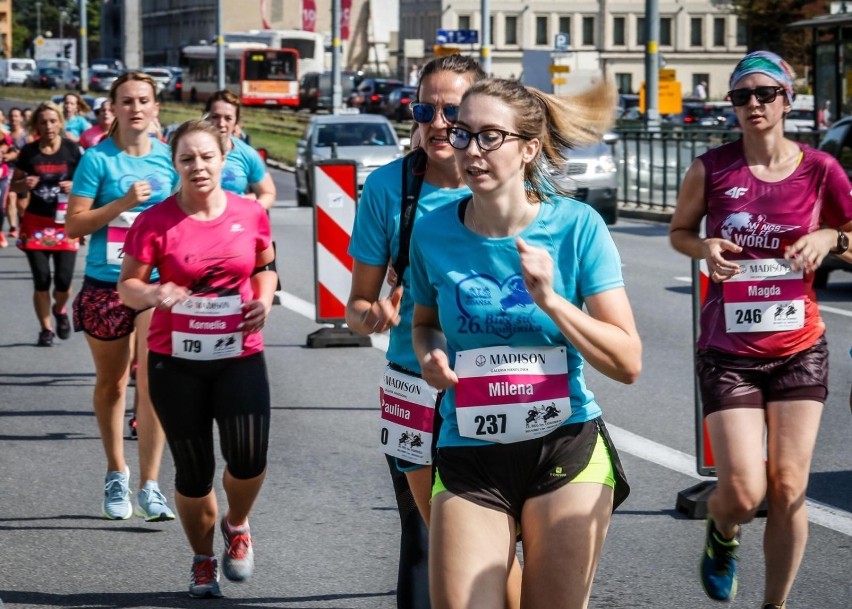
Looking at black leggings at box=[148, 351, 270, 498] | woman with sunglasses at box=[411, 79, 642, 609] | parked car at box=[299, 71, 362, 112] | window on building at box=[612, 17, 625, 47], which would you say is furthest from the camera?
window on building at box=[612, 17, 625, 47]

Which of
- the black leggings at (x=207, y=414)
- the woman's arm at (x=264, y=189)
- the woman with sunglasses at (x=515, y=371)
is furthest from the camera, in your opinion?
the woman's arm at (x=264, y=189)

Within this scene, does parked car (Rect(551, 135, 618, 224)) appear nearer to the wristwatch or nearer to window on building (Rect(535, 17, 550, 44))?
the wristwatch

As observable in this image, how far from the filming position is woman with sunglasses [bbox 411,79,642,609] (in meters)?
3.89

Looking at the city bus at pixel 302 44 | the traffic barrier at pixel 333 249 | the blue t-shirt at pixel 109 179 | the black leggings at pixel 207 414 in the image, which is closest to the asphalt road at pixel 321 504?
the traffic barrier at pixel 333 249

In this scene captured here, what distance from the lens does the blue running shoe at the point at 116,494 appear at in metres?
7.24

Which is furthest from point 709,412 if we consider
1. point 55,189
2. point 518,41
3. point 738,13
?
point 518,41

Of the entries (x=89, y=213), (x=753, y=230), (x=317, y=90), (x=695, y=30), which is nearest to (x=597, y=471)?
(x=753, y=230)

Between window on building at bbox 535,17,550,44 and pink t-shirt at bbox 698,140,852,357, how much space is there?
107 meters

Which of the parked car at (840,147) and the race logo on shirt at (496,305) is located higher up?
the parked car at (840,147)

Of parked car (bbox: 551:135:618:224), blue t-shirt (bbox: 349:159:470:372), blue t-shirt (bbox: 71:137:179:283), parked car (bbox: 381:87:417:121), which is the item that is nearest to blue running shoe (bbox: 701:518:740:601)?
blue t-shirt (bbox: 349:159:470:372)

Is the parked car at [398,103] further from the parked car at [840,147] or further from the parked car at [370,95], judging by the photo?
the parked car at [840,147]

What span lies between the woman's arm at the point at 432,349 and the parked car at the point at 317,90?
72698 mm

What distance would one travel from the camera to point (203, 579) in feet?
19.6

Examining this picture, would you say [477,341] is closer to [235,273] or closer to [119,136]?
[235,273]
